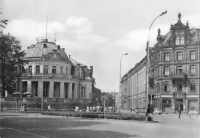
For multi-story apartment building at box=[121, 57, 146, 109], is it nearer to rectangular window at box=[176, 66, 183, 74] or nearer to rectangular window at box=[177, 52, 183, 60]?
rectangular window at box=[176, 66, 183, 74]

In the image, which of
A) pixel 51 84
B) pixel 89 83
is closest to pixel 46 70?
pixel 51 84

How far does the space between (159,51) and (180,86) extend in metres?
8.81

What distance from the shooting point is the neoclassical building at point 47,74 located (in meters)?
63.2

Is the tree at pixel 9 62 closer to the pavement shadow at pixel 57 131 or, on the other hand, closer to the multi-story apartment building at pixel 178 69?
the pavement shadow at pixel 57 131

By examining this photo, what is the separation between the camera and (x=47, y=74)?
6334 cm

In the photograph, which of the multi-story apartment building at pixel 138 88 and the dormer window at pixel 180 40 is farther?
the multi-story apartment building at pixel 138 88

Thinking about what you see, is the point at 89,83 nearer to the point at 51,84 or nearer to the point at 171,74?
the point at 51,84

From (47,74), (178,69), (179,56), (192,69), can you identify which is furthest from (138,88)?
(47,74)

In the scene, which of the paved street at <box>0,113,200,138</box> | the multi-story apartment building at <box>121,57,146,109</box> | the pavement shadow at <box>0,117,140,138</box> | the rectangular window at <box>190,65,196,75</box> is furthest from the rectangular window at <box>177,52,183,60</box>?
the pavement shadow at <box>0,117,140,138</box>

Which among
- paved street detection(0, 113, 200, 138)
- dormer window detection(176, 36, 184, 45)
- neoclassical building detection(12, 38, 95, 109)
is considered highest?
dormer window detection(176, 36, 184, 45)

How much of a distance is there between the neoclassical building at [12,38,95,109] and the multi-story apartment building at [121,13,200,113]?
17.8 meters

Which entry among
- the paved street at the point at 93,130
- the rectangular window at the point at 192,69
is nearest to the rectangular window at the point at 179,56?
the rectangular window at the point at 192,69

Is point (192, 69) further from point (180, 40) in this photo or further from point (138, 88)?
point (138, 88)

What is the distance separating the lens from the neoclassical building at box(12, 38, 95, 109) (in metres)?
63.2
